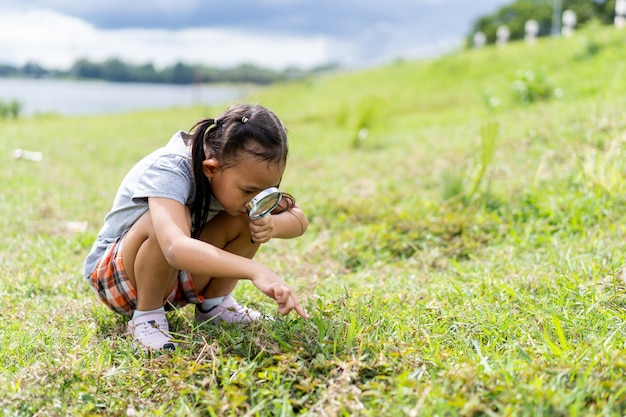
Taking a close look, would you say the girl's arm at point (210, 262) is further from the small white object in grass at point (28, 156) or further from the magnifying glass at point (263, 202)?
the small white object in grass at point (28, 156)

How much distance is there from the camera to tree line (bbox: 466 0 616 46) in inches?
1144

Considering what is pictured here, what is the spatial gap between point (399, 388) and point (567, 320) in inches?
33.4

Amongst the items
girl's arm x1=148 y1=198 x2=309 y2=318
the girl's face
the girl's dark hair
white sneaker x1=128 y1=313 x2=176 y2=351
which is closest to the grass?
white sneaker x1=128 y1=313 x2=176 y2=351

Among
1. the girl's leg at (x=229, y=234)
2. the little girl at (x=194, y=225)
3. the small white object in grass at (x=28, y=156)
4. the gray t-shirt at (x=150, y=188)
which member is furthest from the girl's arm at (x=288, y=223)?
the small white object in grass at (x=28, y=156)

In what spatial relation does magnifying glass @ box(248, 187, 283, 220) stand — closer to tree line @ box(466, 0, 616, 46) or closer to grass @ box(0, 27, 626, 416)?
grass @ box(0, 27, 626, 416)

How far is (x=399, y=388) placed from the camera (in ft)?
5.88

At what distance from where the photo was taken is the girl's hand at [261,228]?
2348 mm

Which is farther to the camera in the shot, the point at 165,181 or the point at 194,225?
the point at 194,225

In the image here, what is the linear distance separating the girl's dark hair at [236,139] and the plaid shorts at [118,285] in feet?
1.15

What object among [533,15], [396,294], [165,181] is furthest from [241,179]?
[533,15]

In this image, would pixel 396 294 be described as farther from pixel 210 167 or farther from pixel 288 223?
pixel 210 167

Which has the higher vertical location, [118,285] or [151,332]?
[118,285]

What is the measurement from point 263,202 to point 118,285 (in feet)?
2.18

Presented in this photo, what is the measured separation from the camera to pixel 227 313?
2605mm
